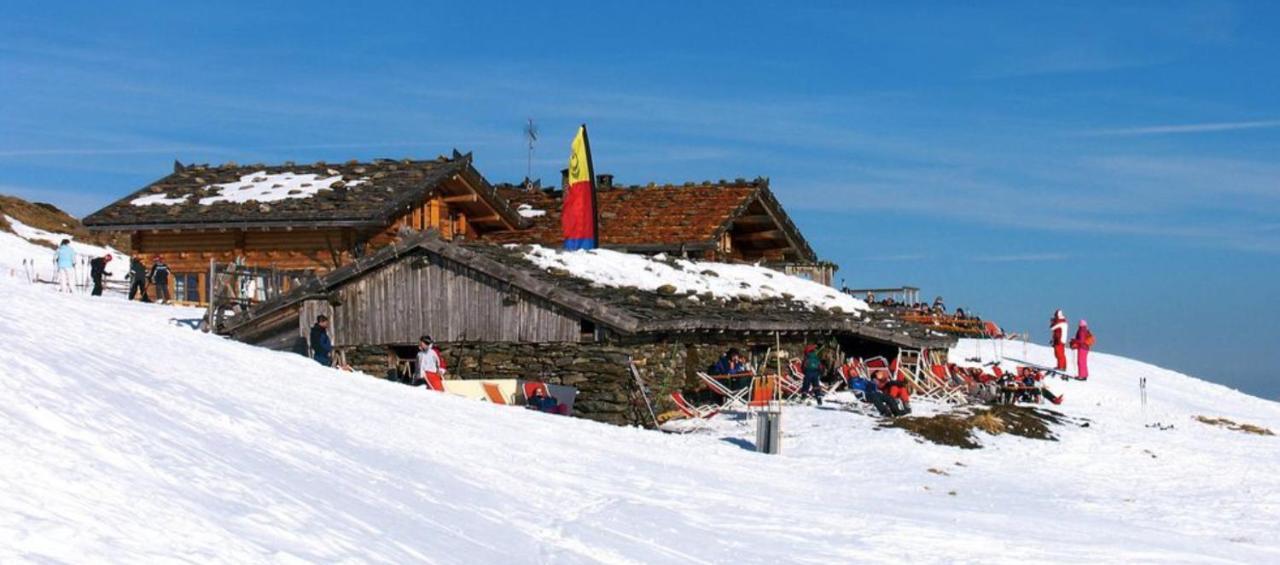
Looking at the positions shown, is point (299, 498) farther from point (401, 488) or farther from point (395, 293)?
point (395, 293)

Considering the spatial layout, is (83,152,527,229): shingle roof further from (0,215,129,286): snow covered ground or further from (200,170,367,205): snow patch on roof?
(0,215,129,286): snow covered ground

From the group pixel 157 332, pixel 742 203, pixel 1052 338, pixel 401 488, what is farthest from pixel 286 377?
pixel 1052 338

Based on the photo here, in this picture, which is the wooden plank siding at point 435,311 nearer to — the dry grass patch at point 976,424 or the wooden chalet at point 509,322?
the wooden chalet at point 509,322

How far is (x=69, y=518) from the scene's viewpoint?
8609 mm

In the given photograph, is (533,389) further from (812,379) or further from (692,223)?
(692,223)

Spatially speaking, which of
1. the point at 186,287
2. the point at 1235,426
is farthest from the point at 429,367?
the point at 1235,426

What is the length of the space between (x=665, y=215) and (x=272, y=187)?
1085cm

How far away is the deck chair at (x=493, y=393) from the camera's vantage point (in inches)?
955

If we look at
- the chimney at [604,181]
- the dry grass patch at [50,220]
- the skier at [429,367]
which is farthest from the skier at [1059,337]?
the dry grass patch at [50,220]

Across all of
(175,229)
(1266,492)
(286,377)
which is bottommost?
(1266,492)

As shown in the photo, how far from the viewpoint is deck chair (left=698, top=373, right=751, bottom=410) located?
25125 mm

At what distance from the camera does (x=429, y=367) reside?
77.0 ft

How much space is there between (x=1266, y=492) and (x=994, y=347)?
23104mm

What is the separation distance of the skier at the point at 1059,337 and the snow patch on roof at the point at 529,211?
15.3 m
